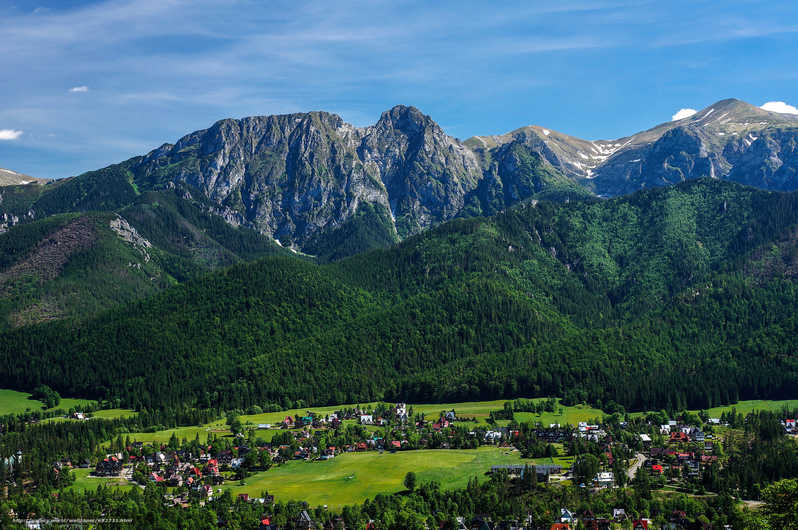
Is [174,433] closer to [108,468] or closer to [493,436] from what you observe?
[108,468]

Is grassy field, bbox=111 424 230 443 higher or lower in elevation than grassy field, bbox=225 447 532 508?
higher

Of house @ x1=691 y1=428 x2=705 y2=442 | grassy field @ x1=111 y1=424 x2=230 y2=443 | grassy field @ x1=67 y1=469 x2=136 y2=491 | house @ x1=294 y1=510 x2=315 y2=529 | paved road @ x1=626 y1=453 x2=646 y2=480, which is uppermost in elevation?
grassy field @ x1=111 y1=424 x2=230 y2=443

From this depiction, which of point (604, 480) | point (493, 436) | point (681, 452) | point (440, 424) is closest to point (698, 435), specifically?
point (681, 452)

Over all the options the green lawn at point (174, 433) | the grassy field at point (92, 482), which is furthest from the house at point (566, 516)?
the green lawn at point (174, 433)

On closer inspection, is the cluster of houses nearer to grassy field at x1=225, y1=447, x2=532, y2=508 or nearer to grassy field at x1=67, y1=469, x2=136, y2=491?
grassy field at x1=225, y1=447, x2=532, y2=508

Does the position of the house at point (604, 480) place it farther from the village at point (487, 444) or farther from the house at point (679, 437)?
the house at point (679, 437)

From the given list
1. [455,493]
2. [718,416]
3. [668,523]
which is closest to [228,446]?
[455,493]

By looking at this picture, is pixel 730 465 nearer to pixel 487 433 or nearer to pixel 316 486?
pixel 487 433

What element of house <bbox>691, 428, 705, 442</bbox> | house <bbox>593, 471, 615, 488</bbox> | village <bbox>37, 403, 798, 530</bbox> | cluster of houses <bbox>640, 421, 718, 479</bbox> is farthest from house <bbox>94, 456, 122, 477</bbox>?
house <bbox>691, 428, 705, 442</bbox>
